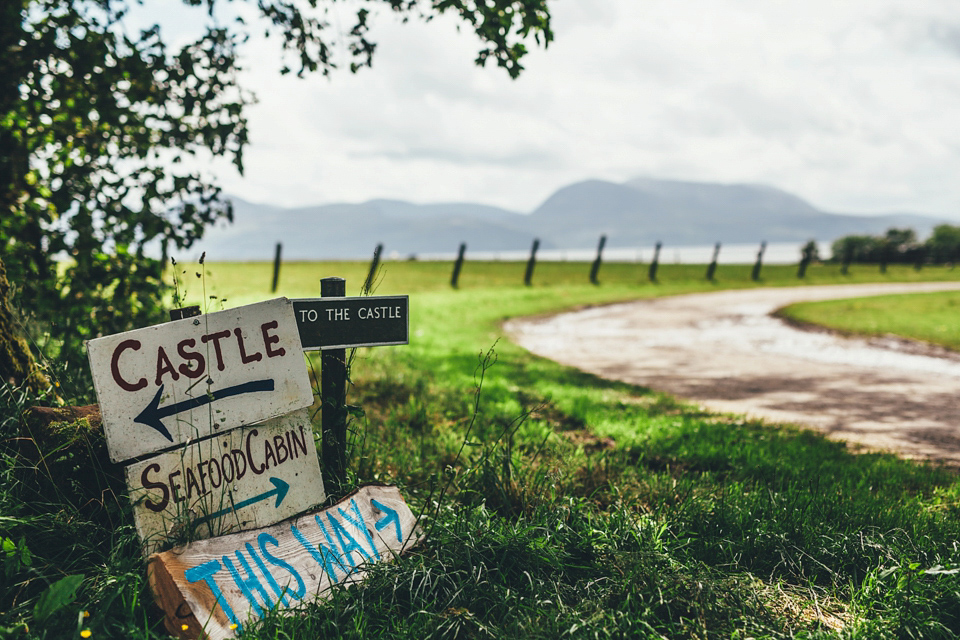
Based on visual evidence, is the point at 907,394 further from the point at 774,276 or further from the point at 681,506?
the point at 774,276

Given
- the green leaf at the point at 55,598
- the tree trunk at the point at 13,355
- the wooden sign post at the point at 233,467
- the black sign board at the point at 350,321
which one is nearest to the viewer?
the green leaf at the point at 55,598

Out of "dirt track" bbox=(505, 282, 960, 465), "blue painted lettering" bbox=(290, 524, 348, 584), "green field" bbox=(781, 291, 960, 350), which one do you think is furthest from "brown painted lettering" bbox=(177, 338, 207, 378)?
"green field" bbox=(781, 291, 960, 350)

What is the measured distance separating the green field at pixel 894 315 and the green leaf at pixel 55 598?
Answer: 12.1 m

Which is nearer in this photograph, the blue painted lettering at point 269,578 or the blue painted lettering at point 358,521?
the blue painted lettering at point 269,578

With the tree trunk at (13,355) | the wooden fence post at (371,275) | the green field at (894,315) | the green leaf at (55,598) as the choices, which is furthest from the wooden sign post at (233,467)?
the green field at (894,315)

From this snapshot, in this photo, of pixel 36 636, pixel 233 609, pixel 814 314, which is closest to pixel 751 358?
pixel 814 314

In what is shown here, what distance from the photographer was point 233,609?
2.42 meters

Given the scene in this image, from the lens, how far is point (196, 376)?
8.89ft

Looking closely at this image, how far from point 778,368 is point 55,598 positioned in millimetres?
8566

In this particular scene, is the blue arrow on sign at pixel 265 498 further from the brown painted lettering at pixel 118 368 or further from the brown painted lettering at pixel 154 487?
the brown painted lettering at pixel 118 368

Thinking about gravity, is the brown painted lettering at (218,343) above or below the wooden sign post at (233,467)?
above

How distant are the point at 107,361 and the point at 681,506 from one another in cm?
290

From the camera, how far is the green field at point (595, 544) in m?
2.34

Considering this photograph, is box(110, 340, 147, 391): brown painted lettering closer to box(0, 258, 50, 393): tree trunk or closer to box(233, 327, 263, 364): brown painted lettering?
box(233, 327, 263, 364): brown painted lettering
